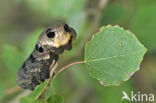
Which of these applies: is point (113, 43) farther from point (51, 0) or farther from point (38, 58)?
point (51, 0)

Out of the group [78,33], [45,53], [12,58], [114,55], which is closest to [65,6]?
[78,33]

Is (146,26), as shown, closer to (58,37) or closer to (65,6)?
(65,6)

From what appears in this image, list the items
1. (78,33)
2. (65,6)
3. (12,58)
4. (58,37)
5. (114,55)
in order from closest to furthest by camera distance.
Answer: (114,55), (58,37), (78,33), (12,58), (65,6)

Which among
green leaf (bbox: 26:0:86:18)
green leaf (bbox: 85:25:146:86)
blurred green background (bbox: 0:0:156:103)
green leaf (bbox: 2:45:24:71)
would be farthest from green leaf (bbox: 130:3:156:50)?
green leaf (bbox: 85:25:146:86)

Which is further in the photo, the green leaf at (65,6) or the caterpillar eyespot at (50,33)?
the green leaf at (65,6)

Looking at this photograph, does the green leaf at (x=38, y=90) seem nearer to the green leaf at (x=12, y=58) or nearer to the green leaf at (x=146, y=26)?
the green leaf at (x=12, y=58)

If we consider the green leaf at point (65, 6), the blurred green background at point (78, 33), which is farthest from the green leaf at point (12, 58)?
the green leaf at point (65, 6)

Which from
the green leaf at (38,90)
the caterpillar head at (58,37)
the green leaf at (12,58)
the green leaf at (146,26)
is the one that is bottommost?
the green leaf at (146,26)
